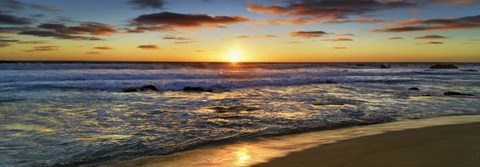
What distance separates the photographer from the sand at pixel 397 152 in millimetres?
5211

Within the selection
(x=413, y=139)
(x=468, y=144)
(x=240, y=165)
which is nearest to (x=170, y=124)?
(x=240, y=165)

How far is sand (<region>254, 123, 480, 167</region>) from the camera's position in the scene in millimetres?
5211

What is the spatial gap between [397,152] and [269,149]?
6.91 ft

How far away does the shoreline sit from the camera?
5.53 meters

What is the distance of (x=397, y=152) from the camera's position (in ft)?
19.1

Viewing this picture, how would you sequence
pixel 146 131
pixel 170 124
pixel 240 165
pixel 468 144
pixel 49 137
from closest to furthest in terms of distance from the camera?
pixel 240 165
pixel 468 144
pixel 49 137
pixel 146 131
pixel 170 124

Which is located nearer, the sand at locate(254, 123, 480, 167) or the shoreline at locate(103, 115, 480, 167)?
the sand at locate(254, 123, 480, 167)

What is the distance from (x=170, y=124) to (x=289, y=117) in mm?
3454

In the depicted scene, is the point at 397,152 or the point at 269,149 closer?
the point at 397,152

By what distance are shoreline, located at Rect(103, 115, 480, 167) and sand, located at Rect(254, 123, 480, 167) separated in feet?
0.27

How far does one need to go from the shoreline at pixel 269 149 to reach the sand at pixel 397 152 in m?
0.08

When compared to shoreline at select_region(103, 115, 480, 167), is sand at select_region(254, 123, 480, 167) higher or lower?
higher

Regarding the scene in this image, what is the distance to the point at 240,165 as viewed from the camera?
5281 millimetres

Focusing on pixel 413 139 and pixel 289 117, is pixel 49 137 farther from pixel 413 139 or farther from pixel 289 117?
pixel 413 139
